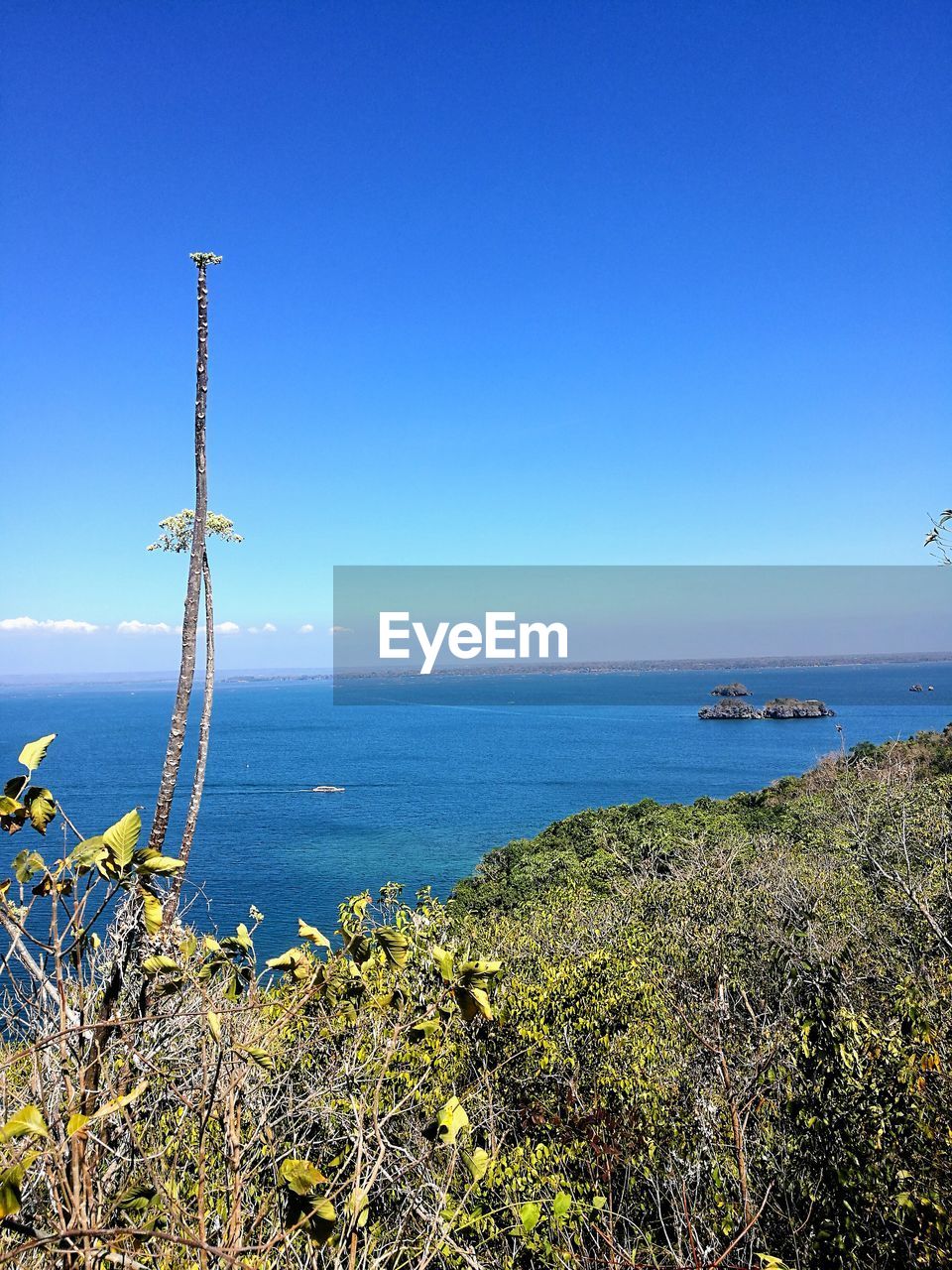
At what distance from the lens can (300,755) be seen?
94938 mm

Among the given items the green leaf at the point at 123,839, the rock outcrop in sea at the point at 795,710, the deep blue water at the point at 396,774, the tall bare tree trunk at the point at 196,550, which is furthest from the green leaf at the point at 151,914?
the rock outcrop in sea at the point at 795,710

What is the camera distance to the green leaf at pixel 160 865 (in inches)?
79.3

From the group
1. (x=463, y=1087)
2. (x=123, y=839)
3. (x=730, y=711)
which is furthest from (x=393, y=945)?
(x=730, y=711)

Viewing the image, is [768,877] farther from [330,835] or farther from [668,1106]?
[330,835]

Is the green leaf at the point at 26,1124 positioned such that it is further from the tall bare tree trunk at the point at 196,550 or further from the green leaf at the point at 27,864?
the tall bare tree trunk at the point at 196,550

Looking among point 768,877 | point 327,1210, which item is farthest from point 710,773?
point 327,1210

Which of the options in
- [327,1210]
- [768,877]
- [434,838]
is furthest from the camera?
[434,838]

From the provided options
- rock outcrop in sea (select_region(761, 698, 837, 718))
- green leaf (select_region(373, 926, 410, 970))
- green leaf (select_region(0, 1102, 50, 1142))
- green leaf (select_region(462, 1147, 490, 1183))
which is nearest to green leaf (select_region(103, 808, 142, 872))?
green leaf (select_region(0, 1102, 50, 1142))

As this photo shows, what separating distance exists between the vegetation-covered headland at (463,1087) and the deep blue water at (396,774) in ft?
11.0

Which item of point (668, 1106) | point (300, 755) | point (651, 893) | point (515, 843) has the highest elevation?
point (668, 1106)

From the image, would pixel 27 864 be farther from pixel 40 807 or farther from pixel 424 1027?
pixel 424 1027

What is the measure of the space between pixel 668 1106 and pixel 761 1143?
4.44 feet

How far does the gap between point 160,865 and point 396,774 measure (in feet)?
257

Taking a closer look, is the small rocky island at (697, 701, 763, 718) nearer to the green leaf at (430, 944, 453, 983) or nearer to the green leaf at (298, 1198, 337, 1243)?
the green leaf at (430, 944, 453, 983)
